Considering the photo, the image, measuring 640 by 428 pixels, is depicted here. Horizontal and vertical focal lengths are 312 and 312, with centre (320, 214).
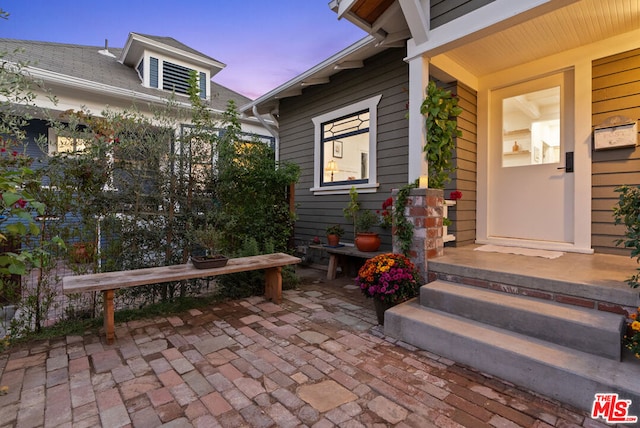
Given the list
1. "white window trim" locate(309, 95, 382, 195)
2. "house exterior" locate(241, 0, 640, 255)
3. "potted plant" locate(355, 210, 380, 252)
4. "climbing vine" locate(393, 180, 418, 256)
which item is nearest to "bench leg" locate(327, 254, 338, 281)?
"potted plant" locate(355, 210, 380, 252)

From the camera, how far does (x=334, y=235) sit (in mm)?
4957

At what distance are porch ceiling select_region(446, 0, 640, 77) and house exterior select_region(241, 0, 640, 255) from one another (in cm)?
1

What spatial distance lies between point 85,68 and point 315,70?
231 inches

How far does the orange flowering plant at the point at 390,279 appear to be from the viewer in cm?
275

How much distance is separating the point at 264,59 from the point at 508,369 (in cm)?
1222

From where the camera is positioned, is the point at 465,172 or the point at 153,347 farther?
the point at 465,172

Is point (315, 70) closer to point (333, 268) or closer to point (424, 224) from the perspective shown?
point (333, 268)

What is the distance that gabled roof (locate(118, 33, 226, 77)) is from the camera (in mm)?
7741

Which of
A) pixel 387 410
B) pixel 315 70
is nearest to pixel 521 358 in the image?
pixel 387 410

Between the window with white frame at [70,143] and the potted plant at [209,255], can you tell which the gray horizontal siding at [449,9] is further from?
the window with white frame at [70,143]

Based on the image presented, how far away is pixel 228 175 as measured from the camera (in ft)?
12.5

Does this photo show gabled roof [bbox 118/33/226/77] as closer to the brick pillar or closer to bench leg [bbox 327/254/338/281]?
bench leg [bbox 327/254/338/281]

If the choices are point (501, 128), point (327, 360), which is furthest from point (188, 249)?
point (501, 128)

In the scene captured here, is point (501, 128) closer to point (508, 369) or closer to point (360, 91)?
point (360, 91)
